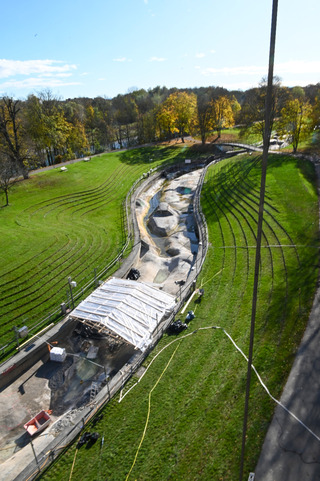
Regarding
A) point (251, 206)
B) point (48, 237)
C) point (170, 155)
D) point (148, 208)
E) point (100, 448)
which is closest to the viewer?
point (100, 448)

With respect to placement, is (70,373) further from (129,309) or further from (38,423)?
(129,309)

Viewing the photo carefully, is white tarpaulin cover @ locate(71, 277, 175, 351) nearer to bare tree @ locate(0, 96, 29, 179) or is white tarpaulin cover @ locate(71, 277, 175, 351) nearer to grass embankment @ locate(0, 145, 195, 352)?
grass embankment @ locate(0, 145, 195, 352)

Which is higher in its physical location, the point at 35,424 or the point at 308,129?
the point at 308,129

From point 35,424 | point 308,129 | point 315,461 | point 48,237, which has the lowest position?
point 35,424

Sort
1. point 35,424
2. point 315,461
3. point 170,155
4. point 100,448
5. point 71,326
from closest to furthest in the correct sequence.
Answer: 1. point 315,461
2. point 100,448
3. point 35,424
4. point 71,326
5. point 170,155

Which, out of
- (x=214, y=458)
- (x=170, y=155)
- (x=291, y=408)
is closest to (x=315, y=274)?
(x=291, y=408)

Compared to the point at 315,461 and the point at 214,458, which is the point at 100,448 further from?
the point at 315,461
